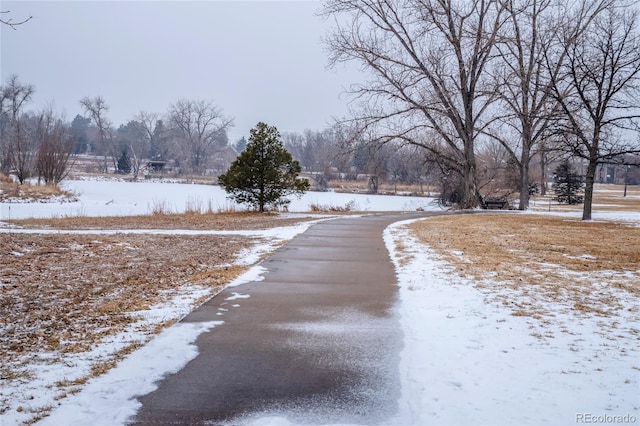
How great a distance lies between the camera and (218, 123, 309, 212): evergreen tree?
25.4 meters

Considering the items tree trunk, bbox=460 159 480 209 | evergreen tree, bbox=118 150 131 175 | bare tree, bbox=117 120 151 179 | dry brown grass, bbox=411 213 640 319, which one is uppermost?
bare tree, bbox=117 120 151 179

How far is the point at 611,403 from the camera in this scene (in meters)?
3.92

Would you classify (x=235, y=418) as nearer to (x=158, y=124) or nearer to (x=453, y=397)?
(x=453, y=397)

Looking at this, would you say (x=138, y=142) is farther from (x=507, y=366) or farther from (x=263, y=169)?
(x=507, y=366)

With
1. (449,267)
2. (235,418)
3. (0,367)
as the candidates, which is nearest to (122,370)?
(0,367)

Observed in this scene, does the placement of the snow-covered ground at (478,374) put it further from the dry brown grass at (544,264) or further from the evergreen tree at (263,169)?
the evergreen tree at (263,169)

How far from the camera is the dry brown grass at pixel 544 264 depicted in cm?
718

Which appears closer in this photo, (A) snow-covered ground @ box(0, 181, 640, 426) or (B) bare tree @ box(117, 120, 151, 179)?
(A) snow-covered ground @ box(0, 181, 640, 426)

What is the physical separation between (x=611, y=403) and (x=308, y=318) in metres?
3.31

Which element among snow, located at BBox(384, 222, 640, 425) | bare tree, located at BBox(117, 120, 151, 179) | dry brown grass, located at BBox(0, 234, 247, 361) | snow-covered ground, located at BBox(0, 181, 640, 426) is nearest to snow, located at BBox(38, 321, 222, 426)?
snow-covered ground, located at BBox(0, 181, 640, 426)

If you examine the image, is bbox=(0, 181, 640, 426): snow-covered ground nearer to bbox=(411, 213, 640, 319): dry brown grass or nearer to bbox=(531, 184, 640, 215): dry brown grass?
bbox=(411, 213, 640, 319): dry brown grass

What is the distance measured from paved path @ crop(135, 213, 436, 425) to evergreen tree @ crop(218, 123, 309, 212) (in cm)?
1693

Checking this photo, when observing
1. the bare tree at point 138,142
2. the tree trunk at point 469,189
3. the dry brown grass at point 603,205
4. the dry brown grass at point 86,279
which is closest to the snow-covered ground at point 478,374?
the dry brown grass at point 86,279

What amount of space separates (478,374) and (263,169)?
858 inches
